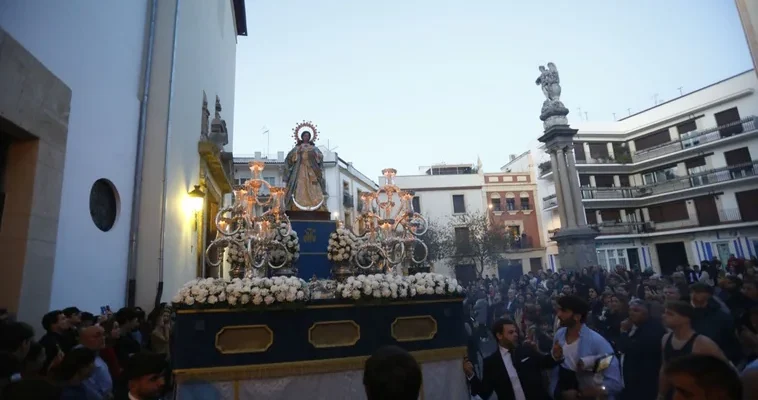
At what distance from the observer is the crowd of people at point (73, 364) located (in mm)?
2197

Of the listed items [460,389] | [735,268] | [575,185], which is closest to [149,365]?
[460,389]

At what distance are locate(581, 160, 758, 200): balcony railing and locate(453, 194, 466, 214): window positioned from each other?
9153 millimetres

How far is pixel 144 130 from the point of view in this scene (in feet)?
26.4

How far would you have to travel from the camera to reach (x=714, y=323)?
4.48m

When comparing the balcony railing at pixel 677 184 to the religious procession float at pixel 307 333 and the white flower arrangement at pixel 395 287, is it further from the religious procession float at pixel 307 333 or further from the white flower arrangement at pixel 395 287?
the religious procession float at pixel 307 333

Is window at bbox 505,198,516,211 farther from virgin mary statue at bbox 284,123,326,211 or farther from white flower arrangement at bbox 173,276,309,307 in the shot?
white flower arrangement at bbox 173,276,309,307

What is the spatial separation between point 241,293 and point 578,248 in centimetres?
1824

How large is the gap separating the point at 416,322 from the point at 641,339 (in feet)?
7.85

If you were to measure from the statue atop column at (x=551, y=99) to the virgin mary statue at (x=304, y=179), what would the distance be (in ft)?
51.3

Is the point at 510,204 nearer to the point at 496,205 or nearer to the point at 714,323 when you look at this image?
the point at 496,205

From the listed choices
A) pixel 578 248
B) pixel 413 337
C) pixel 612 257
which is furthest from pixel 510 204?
pixel 413 337

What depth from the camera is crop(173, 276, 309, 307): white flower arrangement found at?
4598 millimetres

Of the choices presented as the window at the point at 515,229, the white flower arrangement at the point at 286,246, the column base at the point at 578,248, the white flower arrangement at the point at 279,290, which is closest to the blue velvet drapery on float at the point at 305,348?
the white flower arrangement at the point at 279,290

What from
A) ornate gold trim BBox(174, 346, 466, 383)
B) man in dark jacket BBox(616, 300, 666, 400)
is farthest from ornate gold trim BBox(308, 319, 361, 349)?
man in dark jacket BBox(616, 300, 666, 400)
